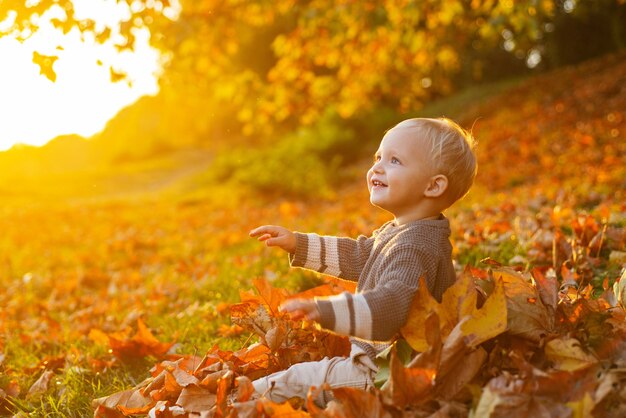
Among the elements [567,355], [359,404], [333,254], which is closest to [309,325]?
[333,254]

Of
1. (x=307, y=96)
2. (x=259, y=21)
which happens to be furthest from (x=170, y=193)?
(x=259, y=21)

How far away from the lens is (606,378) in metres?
1.62

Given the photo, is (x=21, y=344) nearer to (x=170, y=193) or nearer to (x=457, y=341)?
(x=457, y=341)

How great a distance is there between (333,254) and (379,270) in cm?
45

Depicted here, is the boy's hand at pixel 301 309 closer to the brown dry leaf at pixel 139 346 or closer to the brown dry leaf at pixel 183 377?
the brown dry leaf at pixel 183 377

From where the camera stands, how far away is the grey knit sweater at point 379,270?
73.8 inches

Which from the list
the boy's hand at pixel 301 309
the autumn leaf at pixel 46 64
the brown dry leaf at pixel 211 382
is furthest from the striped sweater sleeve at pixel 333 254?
the autumn leaf at pixel 46 64

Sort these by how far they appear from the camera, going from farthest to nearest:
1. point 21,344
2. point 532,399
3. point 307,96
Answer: point 307,96
point 21,344
point 532,399

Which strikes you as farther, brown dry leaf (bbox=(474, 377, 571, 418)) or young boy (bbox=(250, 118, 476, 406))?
young boy (bbox=(250, 118, 476, 406))

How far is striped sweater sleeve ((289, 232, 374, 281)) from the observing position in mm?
2553

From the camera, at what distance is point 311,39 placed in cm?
916

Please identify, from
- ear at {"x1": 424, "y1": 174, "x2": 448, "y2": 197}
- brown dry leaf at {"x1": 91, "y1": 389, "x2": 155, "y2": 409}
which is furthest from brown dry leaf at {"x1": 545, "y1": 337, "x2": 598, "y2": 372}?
brown dry leaf at {"x1": 91, "y1": 389, "x2": 155, "y2": 409}

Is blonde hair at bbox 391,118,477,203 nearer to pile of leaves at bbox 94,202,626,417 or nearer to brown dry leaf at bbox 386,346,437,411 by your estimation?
pile of leaves at bbox 94,202,626,417

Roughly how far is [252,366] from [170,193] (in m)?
14.9
